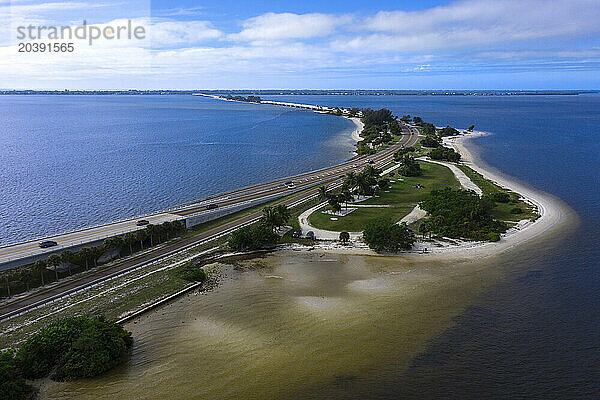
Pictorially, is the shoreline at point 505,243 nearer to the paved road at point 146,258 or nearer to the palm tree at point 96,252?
the paved road at point 146,258

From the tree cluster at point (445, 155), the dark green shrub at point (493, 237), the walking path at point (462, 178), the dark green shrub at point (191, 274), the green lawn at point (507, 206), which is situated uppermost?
the tree cluster at point (445, 155)

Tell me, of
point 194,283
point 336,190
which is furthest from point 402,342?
point 336,190

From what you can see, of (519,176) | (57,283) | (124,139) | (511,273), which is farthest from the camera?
(124,139)

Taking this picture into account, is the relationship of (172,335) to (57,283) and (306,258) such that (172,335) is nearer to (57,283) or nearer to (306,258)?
(57,283)

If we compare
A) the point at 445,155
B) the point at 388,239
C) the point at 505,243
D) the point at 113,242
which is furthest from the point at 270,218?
the point at 445,155

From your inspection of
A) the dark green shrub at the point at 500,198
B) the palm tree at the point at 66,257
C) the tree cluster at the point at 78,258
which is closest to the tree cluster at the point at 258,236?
the tree cluster at the point at 78,258

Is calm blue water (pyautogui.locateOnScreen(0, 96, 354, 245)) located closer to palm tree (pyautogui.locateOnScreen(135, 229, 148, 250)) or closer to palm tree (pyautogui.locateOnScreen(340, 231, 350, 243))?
palm tree (pyautogui.locateOnScreen(135, 229, 148, 250))

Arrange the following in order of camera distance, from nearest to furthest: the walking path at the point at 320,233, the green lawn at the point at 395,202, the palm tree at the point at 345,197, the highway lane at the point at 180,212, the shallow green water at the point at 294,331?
the shallow green water at the point at 294,331
the highway lane at the point at 180,212
the walking path at the point at 320,233
the green lawn at the point at 395,202
the palm tree at the point at 345,197
